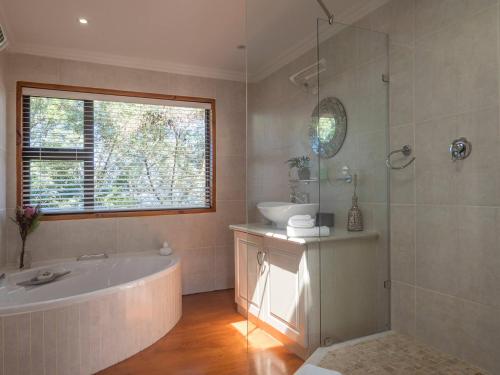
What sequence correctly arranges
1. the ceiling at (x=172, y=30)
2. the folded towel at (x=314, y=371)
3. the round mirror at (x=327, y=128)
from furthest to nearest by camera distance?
1. the ceiling at (x=172, y=30)
2. the round mirror at (x=327, y=128)
3. the folded towel at (x=314, y=371)

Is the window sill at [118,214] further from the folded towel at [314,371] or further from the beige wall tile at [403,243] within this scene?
the folded towel at [314,371]

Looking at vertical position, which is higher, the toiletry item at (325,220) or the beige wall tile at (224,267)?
the toiletry item at (325,220)

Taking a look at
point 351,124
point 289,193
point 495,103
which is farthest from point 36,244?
point 495,103

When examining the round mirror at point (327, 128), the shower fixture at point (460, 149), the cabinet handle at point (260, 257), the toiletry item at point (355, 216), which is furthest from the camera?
the cabinet handle at point (260, 257)

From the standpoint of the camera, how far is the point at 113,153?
3.48m

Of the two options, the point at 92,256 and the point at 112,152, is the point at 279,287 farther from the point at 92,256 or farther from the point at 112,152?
the point at 112,152

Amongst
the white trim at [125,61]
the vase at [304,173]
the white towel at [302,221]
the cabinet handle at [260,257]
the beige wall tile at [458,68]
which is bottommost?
the cabinet handle at [260,257]

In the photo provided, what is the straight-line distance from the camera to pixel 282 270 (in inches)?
87.4

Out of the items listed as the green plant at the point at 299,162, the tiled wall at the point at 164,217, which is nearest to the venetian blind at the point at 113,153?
the tiled wall at the point at 164,217

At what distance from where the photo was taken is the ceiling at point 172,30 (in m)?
2.20

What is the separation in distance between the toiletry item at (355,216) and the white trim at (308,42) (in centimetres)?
81

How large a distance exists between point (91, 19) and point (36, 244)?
2.05 meters

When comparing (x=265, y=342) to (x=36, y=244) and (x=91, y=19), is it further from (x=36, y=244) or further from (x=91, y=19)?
(x=91, y=19)

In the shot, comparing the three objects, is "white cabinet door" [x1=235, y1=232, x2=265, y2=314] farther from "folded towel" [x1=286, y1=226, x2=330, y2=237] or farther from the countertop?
"folded towel" [x1=286, y1=226, x2=330, y2=237]
